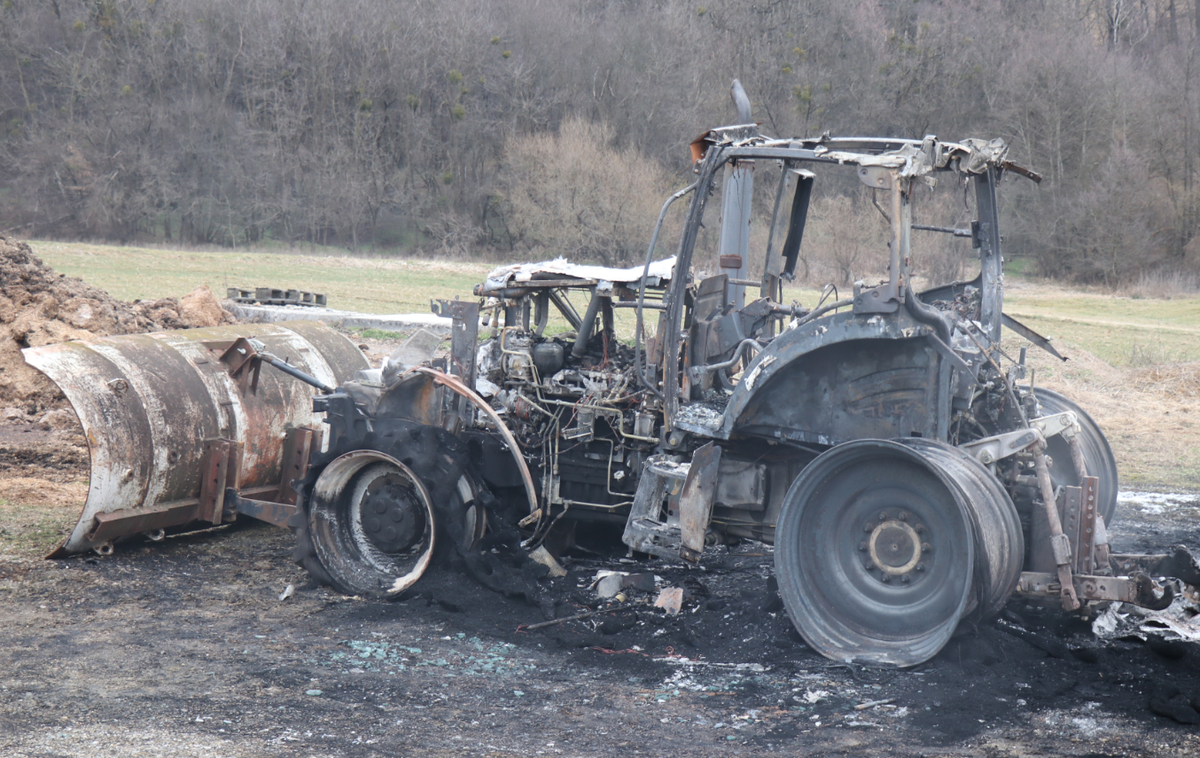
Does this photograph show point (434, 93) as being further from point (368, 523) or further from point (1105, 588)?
point (1105, 588)

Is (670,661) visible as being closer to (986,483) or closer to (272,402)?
(986,483)

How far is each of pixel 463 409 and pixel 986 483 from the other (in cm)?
302

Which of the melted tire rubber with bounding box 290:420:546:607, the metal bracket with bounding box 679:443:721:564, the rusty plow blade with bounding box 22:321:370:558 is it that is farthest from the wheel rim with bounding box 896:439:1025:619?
the rusty plow blade with bounding box 22:321:370:558

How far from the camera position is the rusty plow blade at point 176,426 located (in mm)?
6406

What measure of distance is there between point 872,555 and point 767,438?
88 cm

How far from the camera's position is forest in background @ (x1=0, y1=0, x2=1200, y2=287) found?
143ft

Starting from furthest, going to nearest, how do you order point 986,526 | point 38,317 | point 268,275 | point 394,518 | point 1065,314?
1. point 268,275
2. point 1065,314
3. point 38,317
4. point 394,518
5. point 986,526

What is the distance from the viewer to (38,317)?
10.8 m

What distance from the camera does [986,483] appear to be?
Result: 455 centimetres

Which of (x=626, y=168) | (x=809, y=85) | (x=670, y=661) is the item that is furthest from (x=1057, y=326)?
(x=809, y=85)

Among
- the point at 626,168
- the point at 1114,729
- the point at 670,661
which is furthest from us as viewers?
the point at 626,168

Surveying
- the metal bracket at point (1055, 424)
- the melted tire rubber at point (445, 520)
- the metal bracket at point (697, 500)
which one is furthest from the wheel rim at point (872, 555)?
the melted tire rubber at point (445, 520)

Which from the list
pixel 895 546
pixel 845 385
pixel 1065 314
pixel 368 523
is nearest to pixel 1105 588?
pixel 895 546

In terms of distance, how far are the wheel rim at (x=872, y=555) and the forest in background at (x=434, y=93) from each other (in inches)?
1380
